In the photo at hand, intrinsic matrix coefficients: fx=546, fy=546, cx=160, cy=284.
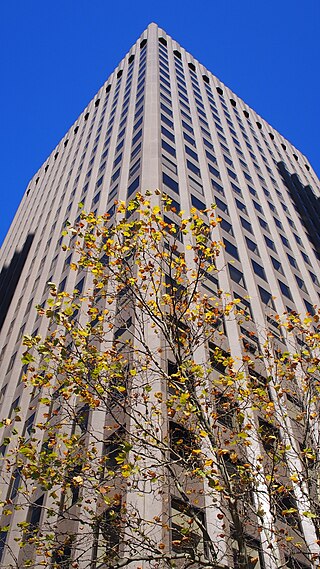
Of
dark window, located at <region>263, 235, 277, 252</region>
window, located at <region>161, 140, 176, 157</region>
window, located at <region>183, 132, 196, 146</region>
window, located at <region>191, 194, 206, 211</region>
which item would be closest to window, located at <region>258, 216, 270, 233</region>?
dark window, located at <region>263, 235, 277, 252</region>

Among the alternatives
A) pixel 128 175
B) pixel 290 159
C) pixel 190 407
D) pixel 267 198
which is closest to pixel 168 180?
pixel 128 175

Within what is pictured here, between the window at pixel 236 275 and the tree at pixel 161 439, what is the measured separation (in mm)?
3574

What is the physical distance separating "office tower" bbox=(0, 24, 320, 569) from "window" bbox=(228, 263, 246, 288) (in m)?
0.09

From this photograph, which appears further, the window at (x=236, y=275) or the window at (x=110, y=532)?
the window at (x=236, y=275)

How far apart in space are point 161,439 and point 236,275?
17174 millimetres

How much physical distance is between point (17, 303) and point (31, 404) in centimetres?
1670

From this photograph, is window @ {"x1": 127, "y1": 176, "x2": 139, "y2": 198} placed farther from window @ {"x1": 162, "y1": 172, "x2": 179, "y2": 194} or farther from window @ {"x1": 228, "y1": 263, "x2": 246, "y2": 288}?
window @ {"x1": 228, "y1": 263, "x2": 246, "y2": 288}

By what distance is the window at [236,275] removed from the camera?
1350 inches

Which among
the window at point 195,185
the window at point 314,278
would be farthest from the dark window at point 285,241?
the window at point 195,185

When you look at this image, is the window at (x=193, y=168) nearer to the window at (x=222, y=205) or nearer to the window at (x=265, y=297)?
the window at (x=222, y=205)

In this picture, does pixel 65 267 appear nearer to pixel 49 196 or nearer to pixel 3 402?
pixel 3 402

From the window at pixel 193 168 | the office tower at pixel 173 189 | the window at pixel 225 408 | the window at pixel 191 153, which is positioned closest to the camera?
the window at pixel 225 408

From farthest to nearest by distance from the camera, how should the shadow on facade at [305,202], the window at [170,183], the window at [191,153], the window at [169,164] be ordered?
the shadow on facade at [305,202], the window at [191,153], the window at [169,164], the window at [170,183]

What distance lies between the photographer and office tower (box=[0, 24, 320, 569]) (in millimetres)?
35156
